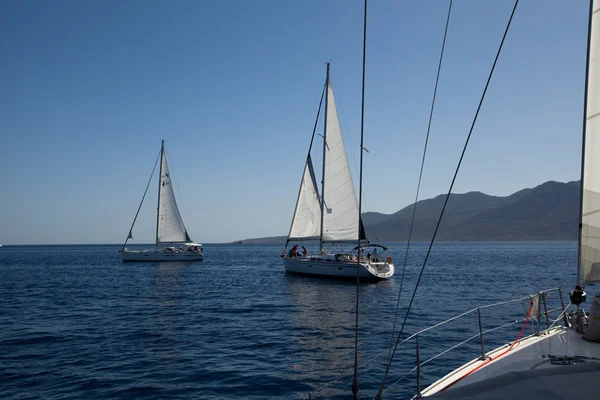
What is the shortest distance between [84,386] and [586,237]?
11673 mm

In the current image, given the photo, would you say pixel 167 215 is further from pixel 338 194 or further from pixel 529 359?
pixel 529 359

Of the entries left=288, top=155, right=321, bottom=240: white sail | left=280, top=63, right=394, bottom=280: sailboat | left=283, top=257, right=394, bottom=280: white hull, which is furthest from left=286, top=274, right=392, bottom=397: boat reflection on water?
left=288, top=155, right=321, bottom=240: white sail

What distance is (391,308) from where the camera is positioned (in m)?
25.6

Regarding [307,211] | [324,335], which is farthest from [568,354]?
[307,211]

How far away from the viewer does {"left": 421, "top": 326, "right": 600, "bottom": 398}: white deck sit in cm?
614

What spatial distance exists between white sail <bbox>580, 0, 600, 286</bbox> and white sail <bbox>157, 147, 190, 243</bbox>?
59.9 m

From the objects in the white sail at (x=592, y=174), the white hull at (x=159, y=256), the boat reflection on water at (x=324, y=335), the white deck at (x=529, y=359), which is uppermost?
the white sail at (x=592, y=174)

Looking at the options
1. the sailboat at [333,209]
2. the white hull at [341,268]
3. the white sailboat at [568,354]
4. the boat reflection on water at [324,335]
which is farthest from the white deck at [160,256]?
the white sailboat at [568,354]

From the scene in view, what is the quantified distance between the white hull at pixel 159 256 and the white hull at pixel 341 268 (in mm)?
28569

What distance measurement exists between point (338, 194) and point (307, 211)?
386cm

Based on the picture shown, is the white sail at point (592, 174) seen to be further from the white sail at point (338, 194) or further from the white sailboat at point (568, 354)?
the white sail at point (338, 194)

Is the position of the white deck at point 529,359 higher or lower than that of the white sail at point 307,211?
lower

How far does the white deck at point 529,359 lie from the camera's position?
6.14 m

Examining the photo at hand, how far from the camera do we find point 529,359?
7059 mm
